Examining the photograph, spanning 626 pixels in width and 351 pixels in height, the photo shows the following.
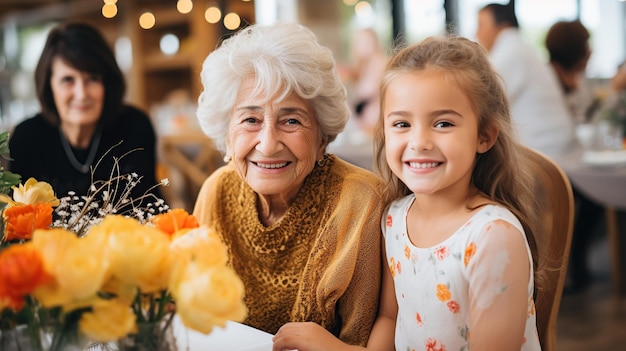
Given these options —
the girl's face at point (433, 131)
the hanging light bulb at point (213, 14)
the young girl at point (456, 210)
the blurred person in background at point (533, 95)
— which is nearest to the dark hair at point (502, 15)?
the blurred person in background at point (533, 95)

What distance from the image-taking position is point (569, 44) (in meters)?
4.47

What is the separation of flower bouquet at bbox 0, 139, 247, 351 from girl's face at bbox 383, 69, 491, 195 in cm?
55

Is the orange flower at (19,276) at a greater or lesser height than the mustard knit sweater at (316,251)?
greater

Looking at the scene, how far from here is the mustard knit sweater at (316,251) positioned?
1505 mm

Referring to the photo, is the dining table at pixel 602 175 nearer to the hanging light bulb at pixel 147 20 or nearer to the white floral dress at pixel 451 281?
the white floral dress at pixel 451 281

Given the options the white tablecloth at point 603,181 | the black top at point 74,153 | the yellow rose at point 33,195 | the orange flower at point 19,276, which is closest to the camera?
the orange flower at point 19,276

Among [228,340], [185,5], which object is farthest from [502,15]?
[185,5]

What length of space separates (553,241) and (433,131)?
42cm

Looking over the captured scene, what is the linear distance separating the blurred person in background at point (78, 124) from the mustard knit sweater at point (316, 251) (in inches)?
42.7

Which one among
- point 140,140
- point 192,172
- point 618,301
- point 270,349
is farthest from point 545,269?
point 192,172

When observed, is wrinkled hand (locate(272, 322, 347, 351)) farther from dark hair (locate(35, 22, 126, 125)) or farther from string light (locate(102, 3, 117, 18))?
string light (locate(102, 3, 117, 18))

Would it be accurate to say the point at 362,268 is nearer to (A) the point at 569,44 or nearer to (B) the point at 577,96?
(A) the point at 569,44

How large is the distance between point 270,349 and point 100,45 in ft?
6.09

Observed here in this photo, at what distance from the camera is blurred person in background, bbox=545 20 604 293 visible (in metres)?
4.12
